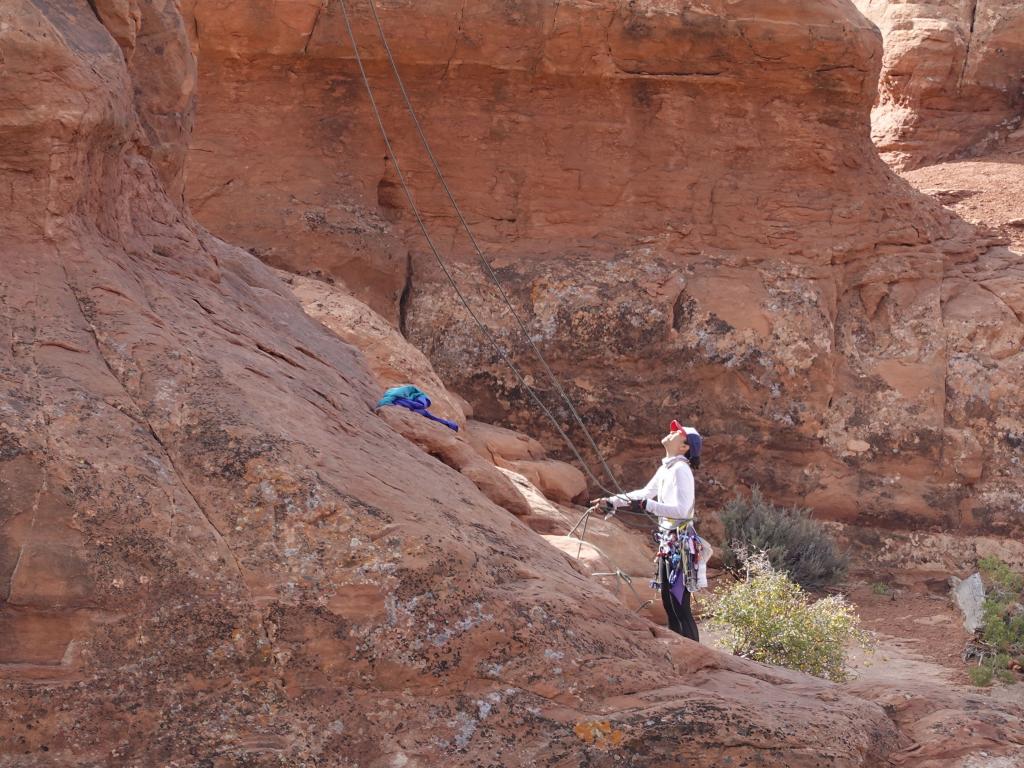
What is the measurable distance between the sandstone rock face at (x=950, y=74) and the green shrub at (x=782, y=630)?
30.6ft

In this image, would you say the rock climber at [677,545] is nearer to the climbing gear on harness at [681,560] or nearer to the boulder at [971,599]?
the climbing gear on harness at [681,560]

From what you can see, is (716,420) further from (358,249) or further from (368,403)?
(368,403)

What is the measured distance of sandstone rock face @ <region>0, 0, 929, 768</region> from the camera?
359cm

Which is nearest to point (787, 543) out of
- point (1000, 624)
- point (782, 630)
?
point (1000, 624)

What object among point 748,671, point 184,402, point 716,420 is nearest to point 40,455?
point 184,402

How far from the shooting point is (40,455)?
146 inches

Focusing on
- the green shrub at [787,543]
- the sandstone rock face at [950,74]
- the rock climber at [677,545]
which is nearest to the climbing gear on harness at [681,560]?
the rock climber at [677,545]

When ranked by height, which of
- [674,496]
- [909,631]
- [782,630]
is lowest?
[909,631]

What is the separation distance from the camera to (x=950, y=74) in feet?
49.0

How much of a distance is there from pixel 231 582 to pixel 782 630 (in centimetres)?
424

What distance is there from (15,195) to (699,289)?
762 cm

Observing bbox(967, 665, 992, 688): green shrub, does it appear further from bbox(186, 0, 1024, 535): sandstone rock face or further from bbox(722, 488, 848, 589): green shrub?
bbox(186, 0, 1024, 535): sandstone rock face

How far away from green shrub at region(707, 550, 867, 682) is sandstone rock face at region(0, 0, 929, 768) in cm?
231

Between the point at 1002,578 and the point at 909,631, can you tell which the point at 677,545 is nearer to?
the point at 909,631
